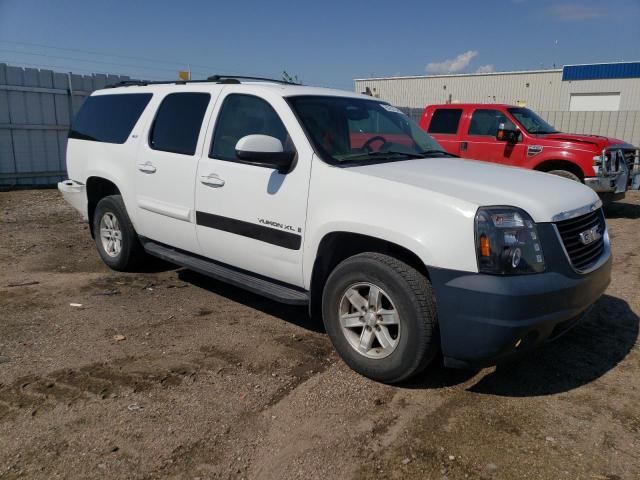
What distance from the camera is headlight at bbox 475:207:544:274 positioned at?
9.46 ft

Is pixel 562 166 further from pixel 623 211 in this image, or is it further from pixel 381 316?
pixel 381 316

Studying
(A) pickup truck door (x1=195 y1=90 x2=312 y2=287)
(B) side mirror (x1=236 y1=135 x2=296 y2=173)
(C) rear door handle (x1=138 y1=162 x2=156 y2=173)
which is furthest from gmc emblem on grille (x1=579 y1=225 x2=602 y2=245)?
(C) rear door handle (x1=138 y1=162 x2=156 y2=173)

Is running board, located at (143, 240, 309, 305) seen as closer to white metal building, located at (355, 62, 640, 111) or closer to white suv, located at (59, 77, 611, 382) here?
white suv, located at (59, 77, 611, 382)

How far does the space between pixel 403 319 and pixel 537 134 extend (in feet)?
26.0

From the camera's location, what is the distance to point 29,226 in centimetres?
809

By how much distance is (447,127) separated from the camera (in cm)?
1059

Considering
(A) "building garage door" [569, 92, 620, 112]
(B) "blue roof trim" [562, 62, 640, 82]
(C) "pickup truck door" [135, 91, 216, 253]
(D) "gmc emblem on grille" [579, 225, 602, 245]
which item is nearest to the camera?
(D) "gmc emblem on grille" [579, 225, 602, 245]

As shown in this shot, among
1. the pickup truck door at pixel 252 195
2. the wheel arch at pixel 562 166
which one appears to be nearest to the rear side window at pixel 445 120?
the wheel arch at pixel 562 166

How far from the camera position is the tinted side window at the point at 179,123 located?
4566mm

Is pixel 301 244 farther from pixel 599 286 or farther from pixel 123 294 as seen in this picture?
pixel 123 294

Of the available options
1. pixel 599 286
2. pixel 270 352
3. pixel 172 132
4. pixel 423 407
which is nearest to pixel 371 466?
pixel 423 407

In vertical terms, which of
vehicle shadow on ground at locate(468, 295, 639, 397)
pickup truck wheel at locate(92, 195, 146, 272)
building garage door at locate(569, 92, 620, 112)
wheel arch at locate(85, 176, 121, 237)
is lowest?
vehicle shadow on ground at locate(468, 295, 639, 397)

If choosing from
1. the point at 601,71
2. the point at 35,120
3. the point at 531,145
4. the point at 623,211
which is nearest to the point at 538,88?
the point at 601,71

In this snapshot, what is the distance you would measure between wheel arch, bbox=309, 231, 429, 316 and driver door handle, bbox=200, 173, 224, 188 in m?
1.08
